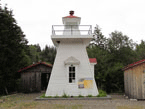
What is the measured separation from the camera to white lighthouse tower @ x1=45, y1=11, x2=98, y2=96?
530 inches

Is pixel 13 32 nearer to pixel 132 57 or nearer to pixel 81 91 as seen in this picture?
pixel 81 91

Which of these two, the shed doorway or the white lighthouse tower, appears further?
the shed doorway

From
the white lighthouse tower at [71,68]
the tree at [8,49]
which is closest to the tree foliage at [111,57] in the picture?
the white lighthouse tower at [71,68]

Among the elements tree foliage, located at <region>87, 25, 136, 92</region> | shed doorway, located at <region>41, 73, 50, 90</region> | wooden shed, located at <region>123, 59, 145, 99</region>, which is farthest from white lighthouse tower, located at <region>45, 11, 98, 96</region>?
shed doorway, located at <region>41, 73, 50, 90</region>

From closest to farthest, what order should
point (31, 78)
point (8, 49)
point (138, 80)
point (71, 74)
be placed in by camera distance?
point (138, 80) → point (71, 74) → point (8, 49) → point (31, 78)

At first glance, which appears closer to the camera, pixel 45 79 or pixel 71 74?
pixel 71 74

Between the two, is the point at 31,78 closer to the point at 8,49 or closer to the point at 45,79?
the point at 8,49

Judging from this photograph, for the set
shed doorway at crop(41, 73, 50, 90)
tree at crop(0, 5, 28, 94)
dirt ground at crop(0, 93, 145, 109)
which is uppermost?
tree at crop(0, 5, 28, 94)

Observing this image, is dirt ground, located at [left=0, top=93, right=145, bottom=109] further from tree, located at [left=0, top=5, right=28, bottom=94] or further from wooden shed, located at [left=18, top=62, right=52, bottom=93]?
wooden shed, located at [left=18, top=62, right=52, bottom=93]

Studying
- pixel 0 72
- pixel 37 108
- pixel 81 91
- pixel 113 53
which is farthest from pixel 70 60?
pixel 113 53

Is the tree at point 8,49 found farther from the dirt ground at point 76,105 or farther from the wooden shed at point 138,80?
the wooden shed at point 138,80

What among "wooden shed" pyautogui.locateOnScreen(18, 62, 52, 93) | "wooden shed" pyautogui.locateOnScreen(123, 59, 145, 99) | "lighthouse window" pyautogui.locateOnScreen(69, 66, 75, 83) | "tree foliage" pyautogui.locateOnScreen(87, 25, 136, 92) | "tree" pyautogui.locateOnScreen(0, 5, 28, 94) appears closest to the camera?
"wooden shed" pyautogui.locateOnScreen(123, 59, 145, 99)

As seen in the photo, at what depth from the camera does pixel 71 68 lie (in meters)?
13.8

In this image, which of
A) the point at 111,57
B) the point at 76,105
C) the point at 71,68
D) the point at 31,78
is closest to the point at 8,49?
the point at 31,78
